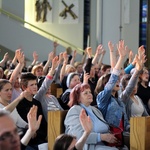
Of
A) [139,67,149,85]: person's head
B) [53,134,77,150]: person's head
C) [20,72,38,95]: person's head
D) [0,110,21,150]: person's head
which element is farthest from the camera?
[139,67,149,85]: person's head

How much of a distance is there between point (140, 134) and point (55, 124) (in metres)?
0.77

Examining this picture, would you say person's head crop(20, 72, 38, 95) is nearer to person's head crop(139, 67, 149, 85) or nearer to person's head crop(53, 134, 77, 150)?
person's head crop(53, 134, 77, 150)

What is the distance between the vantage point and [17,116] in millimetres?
3920

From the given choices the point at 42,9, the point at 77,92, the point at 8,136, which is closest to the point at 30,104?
the point at 77,92

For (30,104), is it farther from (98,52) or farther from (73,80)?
(98,52)

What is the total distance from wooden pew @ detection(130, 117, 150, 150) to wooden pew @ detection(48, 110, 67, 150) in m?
0.63

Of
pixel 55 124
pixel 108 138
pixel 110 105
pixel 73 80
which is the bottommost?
pixel 108 138

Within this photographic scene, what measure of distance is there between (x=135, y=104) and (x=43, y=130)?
1.21m

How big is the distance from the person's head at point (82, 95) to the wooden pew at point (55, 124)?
16cm

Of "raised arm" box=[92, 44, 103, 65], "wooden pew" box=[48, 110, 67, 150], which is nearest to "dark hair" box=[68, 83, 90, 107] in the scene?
"wooden pew" box=[48, 110, 67, 150]

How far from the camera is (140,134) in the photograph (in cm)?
376

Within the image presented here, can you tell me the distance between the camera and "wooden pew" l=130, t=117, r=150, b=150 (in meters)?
3.73

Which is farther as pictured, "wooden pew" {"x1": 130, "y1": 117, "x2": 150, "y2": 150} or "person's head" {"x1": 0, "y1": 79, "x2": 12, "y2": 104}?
"person's head" {"x1": 0, "y1": 79, "x2": 12, "y2": 104}

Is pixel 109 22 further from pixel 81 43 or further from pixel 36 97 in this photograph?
pixel 36 97
